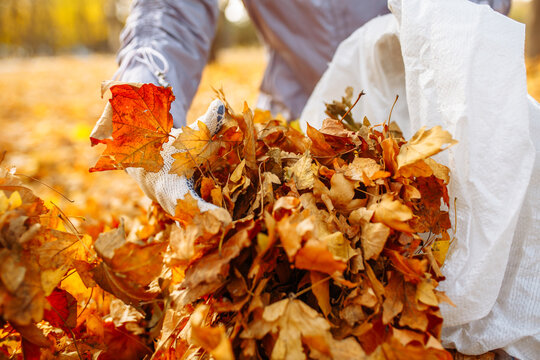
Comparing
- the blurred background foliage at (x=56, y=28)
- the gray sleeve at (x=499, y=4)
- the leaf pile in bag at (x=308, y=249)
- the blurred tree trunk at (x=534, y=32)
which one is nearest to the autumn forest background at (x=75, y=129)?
the blurred tree trunk at (x=534, y=32)

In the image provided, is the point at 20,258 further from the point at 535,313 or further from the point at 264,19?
the point at 264,19

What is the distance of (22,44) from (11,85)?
979 inches

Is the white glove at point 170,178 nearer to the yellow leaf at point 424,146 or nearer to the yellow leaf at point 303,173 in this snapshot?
the yellow leaf at point 303,173

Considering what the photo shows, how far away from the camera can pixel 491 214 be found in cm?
69

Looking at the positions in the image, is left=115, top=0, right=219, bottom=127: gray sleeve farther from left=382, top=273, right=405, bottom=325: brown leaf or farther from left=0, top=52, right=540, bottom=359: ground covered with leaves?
left=382, top=273, right=405, bottom=325: brown leaf

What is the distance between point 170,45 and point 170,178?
1.95 ft

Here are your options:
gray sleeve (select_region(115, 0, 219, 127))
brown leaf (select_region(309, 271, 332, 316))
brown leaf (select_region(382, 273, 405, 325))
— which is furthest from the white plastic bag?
gray sleeve (select_region(115, 0, 219, 127))

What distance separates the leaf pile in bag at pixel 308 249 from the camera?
1.81ft

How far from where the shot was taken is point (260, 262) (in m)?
0.58

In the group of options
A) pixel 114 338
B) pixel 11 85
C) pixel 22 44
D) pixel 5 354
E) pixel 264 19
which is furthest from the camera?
pixel 22 44

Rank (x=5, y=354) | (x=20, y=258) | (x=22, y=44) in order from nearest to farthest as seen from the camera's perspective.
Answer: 1. (x=20, y=258)
2. (x=5, y=354)
3. (x=22, y=44)

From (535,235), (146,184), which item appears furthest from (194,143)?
(535,235)

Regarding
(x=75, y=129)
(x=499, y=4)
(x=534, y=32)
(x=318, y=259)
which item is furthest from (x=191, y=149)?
(x=534, y=32)

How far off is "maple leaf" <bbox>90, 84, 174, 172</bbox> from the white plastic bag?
0.54 m
